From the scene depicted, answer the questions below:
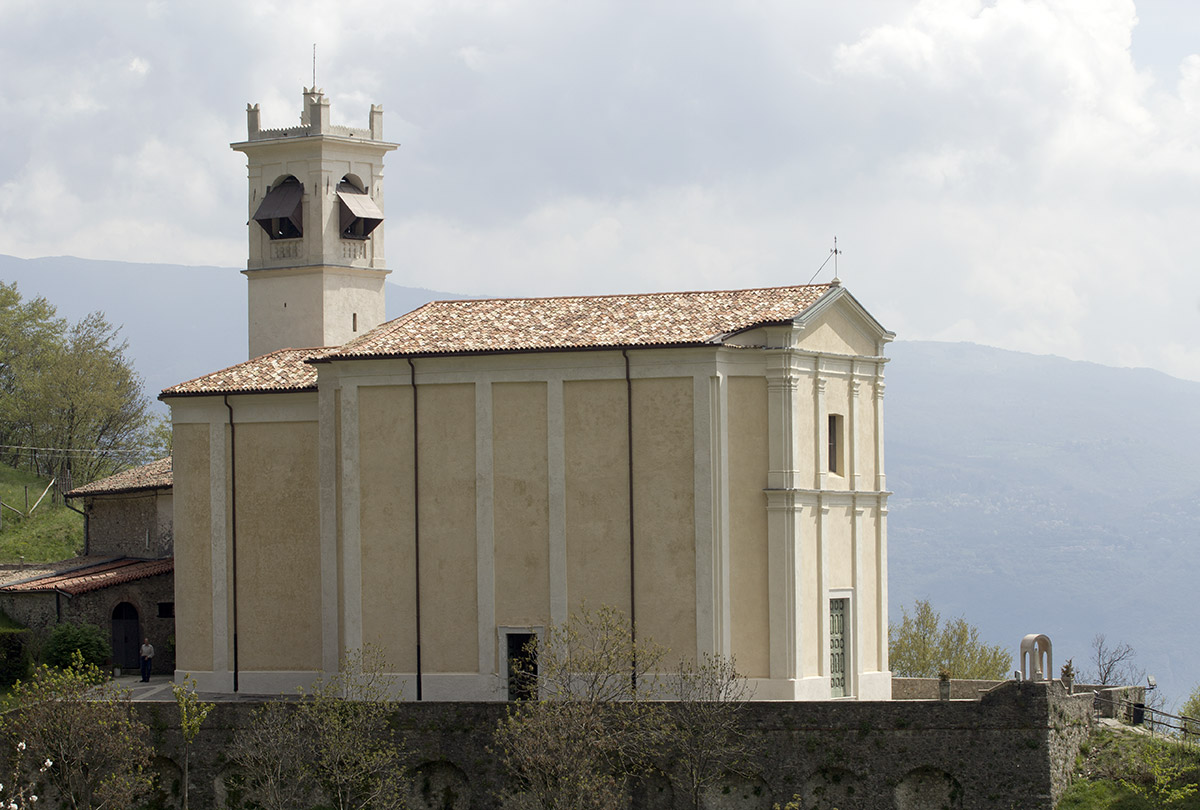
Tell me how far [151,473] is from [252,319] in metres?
6.05

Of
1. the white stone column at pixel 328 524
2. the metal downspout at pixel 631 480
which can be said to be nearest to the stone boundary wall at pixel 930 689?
the metal downspout at pixel 631 480

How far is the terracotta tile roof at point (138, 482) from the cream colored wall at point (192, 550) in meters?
7.00

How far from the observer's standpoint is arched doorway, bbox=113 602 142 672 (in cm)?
4497

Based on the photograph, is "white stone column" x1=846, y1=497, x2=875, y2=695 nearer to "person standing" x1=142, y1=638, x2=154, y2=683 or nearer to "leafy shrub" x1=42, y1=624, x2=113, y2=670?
"person standing" x1=142, y1=638, x2=154, y2=683

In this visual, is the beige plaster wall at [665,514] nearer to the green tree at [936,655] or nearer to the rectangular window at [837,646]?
the rectangular window at [837,646]

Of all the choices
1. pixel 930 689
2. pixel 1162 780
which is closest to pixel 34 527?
pixel 930 689

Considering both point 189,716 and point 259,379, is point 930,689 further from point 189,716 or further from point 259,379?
point 259,379

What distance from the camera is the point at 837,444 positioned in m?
38.9

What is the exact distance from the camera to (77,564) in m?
48.8

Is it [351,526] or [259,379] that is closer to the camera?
[351,526]

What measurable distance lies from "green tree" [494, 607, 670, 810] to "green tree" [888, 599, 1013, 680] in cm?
2665

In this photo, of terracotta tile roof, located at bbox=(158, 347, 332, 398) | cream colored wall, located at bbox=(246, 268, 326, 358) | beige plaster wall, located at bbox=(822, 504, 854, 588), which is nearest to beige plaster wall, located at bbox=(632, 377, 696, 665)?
beige plaster wall, located at bbox=(822, 504, 854, 588)

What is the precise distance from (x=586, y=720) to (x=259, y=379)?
14.0 m

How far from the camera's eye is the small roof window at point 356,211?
4756 centimetres
